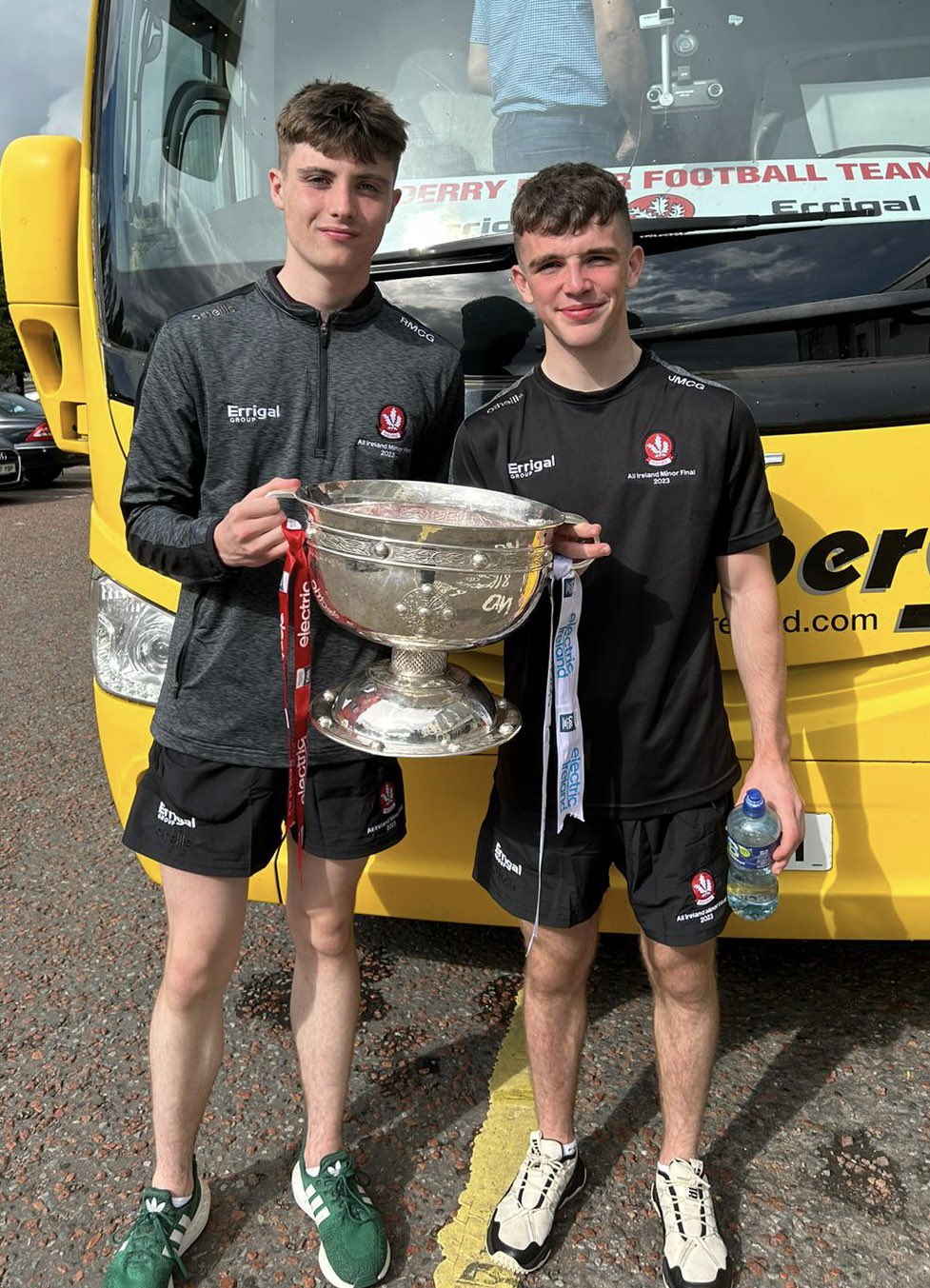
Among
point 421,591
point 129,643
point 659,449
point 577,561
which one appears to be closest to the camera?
point 421,591

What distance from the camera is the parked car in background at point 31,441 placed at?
15.0m

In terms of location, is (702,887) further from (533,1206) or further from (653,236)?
(653,236)

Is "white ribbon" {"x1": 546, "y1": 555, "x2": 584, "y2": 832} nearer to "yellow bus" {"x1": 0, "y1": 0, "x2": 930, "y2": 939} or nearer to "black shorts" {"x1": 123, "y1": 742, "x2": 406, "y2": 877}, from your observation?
"black shorts" {"x1": 123, "y1": 742, "x2": 406, "y2": 877}

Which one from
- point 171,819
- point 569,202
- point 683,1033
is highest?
point 569,202

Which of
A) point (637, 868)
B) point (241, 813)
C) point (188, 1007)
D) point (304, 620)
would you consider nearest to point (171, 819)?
point (241, 813)

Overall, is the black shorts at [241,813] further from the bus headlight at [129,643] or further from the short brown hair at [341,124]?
the short brown hair at [341,124]

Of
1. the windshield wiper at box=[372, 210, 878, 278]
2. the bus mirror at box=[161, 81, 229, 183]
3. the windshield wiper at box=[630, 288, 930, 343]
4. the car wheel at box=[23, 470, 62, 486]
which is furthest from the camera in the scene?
the car wheel at box=[23, 470, 62, 486]

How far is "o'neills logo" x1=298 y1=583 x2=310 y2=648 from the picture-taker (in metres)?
1.68

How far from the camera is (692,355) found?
6.93 feet

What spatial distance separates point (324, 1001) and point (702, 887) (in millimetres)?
751

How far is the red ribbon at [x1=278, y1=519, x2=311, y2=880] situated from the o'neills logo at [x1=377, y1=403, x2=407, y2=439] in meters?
0.31

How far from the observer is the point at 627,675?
6.11 feet

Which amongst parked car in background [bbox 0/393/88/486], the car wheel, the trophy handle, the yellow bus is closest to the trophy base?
the trophy handle

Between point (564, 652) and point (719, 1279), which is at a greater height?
point (564, 652)
